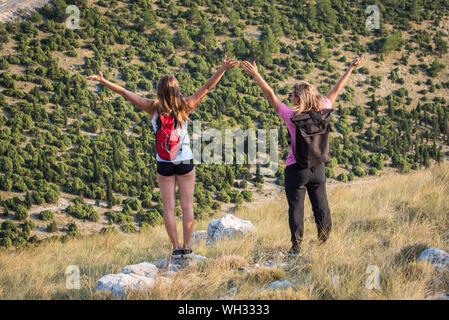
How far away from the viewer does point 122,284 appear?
2.80 meters

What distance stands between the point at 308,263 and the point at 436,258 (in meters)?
1.04

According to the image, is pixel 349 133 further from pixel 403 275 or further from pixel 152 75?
pixel 403 275

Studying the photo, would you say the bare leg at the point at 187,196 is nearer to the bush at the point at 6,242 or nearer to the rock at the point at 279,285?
the rock at the point at 279,285

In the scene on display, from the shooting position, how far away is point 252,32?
25062mm

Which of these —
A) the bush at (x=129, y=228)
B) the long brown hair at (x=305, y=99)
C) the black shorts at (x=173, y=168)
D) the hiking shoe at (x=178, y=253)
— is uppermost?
the long brown hair at (x=305, y=99)

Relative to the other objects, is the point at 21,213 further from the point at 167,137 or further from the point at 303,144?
the point at 303,144

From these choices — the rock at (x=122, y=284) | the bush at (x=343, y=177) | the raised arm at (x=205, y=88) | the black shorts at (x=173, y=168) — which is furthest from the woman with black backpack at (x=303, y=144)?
the bush at (x=343, y=177)

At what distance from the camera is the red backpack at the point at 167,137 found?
3.21 m

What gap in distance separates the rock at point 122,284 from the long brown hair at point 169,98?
1.30m

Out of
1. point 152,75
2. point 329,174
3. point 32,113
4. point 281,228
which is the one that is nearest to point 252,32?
point 152,75

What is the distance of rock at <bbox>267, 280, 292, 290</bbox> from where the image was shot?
9.52 feet

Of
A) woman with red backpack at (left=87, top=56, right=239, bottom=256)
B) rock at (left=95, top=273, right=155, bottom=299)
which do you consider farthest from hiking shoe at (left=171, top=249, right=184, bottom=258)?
rock at (left=95, top=273, right=155, bottom=299)

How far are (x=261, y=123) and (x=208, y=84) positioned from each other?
1592 centimetres

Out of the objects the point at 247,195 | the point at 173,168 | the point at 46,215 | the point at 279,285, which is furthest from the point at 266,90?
the point at 247,195
